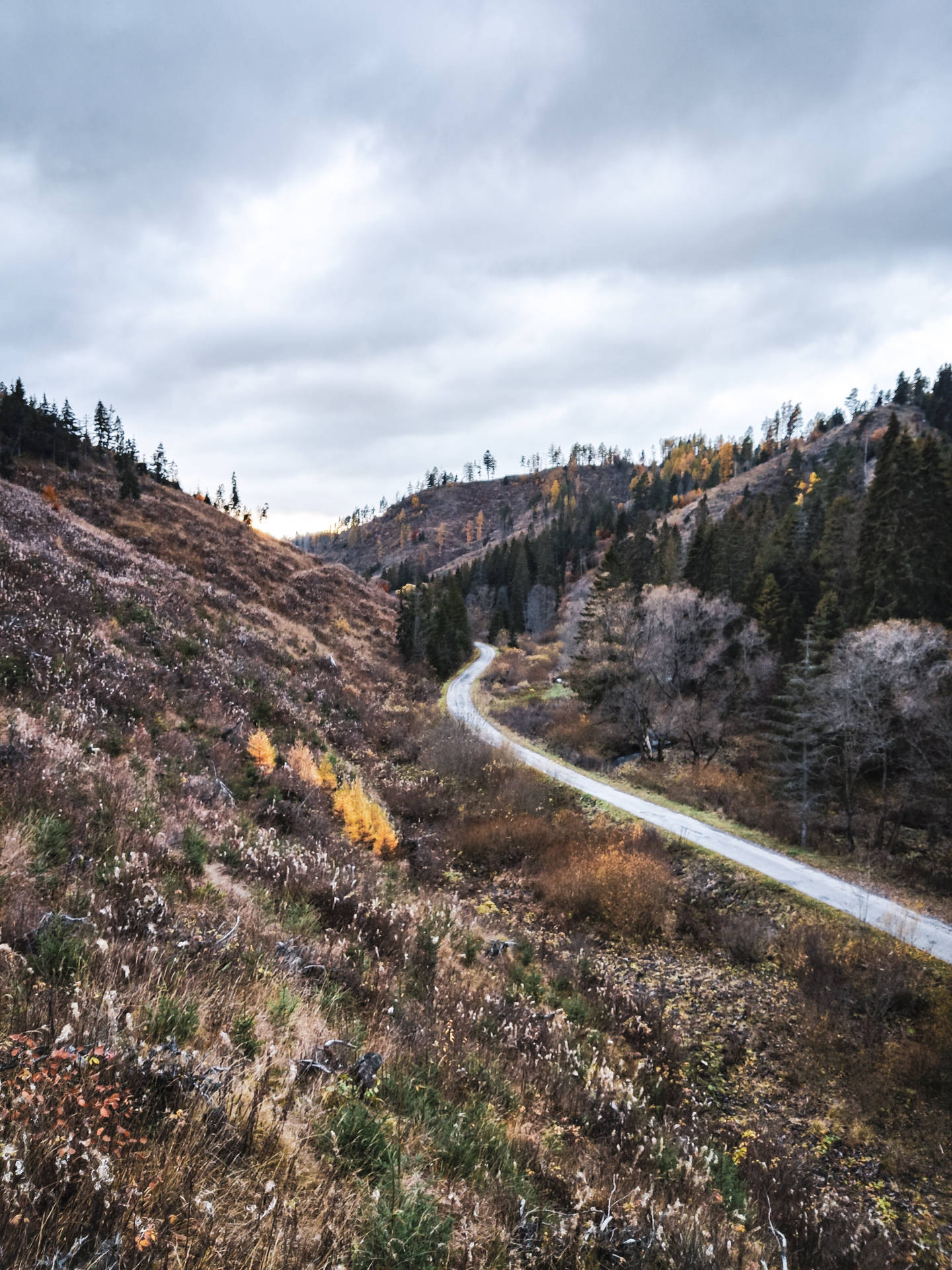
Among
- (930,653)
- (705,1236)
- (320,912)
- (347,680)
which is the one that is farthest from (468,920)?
(930,653)

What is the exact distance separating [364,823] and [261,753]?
9.14ft

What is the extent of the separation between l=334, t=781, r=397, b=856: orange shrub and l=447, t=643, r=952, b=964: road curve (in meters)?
9.78

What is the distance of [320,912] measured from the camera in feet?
24.6

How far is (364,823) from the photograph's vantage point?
12.6 metres

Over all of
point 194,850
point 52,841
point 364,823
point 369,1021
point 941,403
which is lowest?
point 364,823

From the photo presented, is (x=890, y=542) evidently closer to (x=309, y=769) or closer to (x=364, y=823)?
(x=364, y=823)

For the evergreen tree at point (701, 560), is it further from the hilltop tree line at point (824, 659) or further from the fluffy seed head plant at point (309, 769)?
the fluffy seed head plant at point (309, 769)

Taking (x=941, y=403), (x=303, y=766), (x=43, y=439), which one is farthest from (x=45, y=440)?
(x=941, y=403)

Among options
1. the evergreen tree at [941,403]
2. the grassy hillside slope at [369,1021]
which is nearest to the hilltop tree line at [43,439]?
the grassy hillside slope at [369,1021]

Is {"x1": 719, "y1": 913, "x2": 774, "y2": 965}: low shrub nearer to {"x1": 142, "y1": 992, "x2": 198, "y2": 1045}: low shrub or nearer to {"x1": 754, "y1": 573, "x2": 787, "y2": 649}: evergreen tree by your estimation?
{"x1": 142, "y1": 992, "x2": 198, "y2": 1045}: low shrub

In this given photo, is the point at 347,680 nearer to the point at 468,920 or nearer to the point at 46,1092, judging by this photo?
the point at 468,920

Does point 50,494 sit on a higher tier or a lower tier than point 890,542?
higher

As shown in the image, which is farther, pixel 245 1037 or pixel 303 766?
pixel 303 766

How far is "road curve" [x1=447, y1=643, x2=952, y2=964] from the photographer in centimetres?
1236
